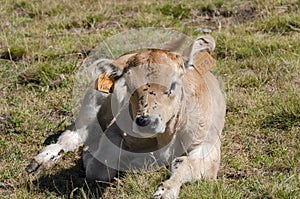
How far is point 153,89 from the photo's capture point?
4.89 meters

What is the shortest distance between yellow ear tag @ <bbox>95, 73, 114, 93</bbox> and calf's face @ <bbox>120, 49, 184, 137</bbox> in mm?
147

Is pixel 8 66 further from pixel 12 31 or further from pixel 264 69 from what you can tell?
pixel 264 69

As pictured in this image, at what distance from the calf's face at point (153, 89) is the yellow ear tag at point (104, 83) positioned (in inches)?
5.8

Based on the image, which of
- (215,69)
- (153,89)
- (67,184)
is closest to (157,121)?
(153,89)

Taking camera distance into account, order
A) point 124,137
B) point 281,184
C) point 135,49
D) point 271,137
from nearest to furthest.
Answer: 1. point 281,184
2. point 124,137
3. point 271,137
4. point 135,49

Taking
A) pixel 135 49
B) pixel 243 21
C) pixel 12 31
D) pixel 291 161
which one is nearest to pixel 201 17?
pixel 243 21

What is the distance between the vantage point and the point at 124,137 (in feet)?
19.1

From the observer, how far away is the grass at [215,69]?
539 cm

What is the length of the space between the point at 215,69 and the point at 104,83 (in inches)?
114

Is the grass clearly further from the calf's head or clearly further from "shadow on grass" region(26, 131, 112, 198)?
the calf's head

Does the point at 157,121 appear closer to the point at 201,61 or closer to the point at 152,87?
the point at 152,87

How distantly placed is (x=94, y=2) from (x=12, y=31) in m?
1.70

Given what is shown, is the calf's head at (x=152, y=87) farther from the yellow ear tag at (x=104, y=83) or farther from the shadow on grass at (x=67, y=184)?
the shadow on grass at (x=67, y=184)

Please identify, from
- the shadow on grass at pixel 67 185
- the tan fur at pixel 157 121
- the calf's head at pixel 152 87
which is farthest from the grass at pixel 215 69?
the calf's head at pixel 152 87
